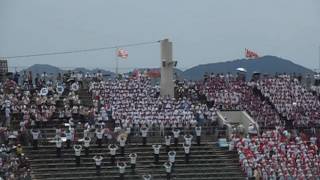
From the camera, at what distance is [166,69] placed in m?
41.8

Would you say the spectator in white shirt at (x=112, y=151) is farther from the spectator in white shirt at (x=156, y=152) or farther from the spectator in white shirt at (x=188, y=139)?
the spectator in white shirt at (x=188, y=139)

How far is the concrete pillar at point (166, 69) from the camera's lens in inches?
1641

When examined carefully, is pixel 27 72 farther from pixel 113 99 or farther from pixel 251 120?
pixel 251 120

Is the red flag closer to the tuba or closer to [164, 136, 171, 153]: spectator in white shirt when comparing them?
the tuba

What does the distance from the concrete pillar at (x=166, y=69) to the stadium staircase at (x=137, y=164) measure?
5.31 metres

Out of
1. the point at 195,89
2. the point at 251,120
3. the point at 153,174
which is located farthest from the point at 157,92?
the point at 153,174

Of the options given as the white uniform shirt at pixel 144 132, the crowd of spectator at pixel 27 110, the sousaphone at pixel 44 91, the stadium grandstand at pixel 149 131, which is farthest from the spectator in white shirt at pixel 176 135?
the sousaphone at pixel 44 91

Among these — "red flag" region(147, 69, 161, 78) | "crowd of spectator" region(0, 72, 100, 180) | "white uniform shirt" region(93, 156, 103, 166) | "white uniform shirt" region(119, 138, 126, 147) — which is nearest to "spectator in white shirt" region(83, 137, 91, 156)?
"white uniform shirt" region(93, 156, 103, 166)

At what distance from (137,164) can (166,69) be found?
25.6 feet

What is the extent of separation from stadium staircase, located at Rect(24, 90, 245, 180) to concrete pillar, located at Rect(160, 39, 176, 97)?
5.31 m

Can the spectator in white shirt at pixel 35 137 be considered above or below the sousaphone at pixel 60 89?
below

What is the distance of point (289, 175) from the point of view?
33781 mm

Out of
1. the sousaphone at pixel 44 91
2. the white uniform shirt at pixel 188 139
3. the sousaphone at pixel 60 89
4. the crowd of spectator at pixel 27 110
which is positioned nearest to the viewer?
the crowd of spectator at pixel 27 110

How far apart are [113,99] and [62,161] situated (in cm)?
542
